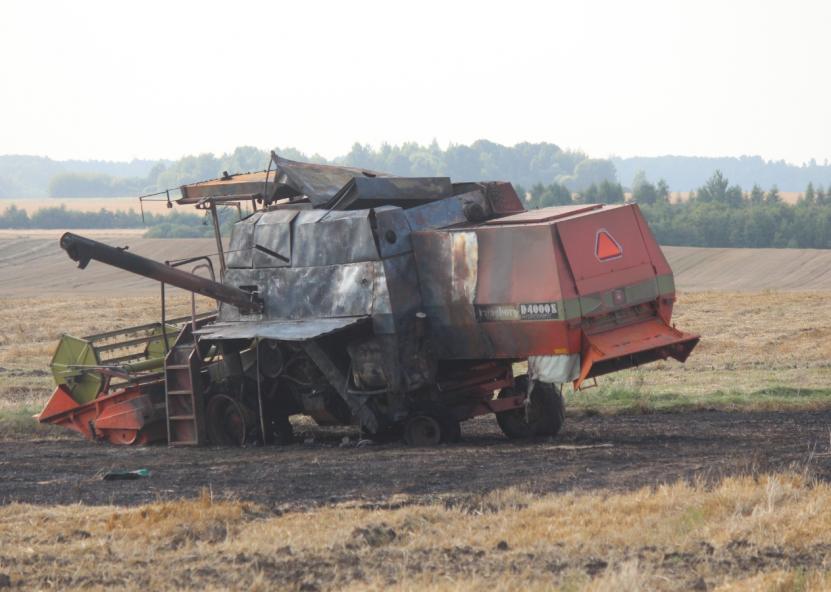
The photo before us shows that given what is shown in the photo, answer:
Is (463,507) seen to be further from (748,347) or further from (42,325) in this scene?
(42,325)

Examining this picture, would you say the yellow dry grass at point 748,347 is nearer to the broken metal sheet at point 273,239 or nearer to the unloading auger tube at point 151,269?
the broken metal sheet at point 273,239

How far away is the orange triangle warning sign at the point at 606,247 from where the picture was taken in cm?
1539

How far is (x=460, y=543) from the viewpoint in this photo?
984 centimetres

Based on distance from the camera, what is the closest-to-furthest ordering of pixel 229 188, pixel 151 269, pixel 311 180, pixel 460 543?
pixel 460 543 → pixel 151 269 → pixel 311 180 → pixel 229 188

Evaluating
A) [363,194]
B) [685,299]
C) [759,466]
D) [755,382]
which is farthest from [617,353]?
[685,299]

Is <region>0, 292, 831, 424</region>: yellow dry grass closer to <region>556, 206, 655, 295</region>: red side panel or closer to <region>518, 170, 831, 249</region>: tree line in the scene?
<region>556, 206, 655, 295</region>: red side panel

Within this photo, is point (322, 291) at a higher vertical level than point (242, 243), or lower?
lower

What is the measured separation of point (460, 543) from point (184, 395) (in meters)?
8.93

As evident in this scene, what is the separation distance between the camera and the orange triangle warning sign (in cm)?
→ 1539

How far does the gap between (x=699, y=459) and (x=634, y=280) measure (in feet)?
9.22

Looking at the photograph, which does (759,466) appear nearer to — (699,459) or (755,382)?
(699,459)

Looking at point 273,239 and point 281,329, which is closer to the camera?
point 281,329

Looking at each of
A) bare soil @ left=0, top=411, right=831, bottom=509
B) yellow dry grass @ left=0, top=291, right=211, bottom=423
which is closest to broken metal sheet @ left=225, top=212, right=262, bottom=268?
bare soil @ left=0, top=411, right=831, bottom=509

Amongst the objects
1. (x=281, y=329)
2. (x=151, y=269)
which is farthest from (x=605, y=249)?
(x=151, y=269)
